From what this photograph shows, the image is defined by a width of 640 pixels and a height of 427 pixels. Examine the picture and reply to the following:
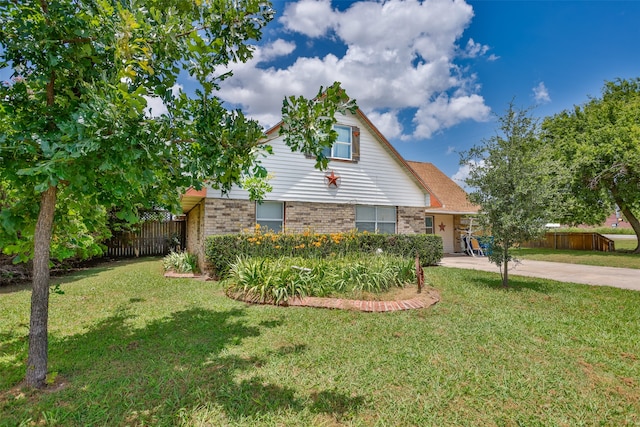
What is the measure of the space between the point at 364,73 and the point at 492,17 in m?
4.36

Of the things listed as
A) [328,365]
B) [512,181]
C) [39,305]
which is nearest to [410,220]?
[512,181]

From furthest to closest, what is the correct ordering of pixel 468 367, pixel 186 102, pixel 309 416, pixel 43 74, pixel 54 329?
1. pixel 54 329
2. pixel 468 367
3. pixel 186 102
4. pixel 43 74
5. pixel 309 416

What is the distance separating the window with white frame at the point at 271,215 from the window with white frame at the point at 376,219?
10.6 ft

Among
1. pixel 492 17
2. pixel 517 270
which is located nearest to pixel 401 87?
pixel 492 17

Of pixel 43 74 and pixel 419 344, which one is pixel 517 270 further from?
pixel 43 74

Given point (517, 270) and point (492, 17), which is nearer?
point (492, 17)

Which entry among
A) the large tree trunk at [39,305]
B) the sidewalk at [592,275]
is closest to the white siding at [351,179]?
the sidewalk at [592,275]

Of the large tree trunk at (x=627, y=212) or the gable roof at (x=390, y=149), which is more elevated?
the gable roof at (x=390, y=149)

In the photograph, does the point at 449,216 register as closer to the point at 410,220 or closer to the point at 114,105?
the point at 410,220

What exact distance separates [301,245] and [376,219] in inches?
180

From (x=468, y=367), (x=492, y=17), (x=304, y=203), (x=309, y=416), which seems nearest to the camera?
(x=309, y=416)

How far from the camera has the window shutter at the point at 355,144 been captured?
12836mm

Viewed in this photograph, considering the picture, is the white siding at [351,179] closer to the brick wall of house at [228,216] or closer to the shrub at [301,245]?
the brick wall of house at [228,216]

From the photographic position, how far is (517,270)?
12148mm
